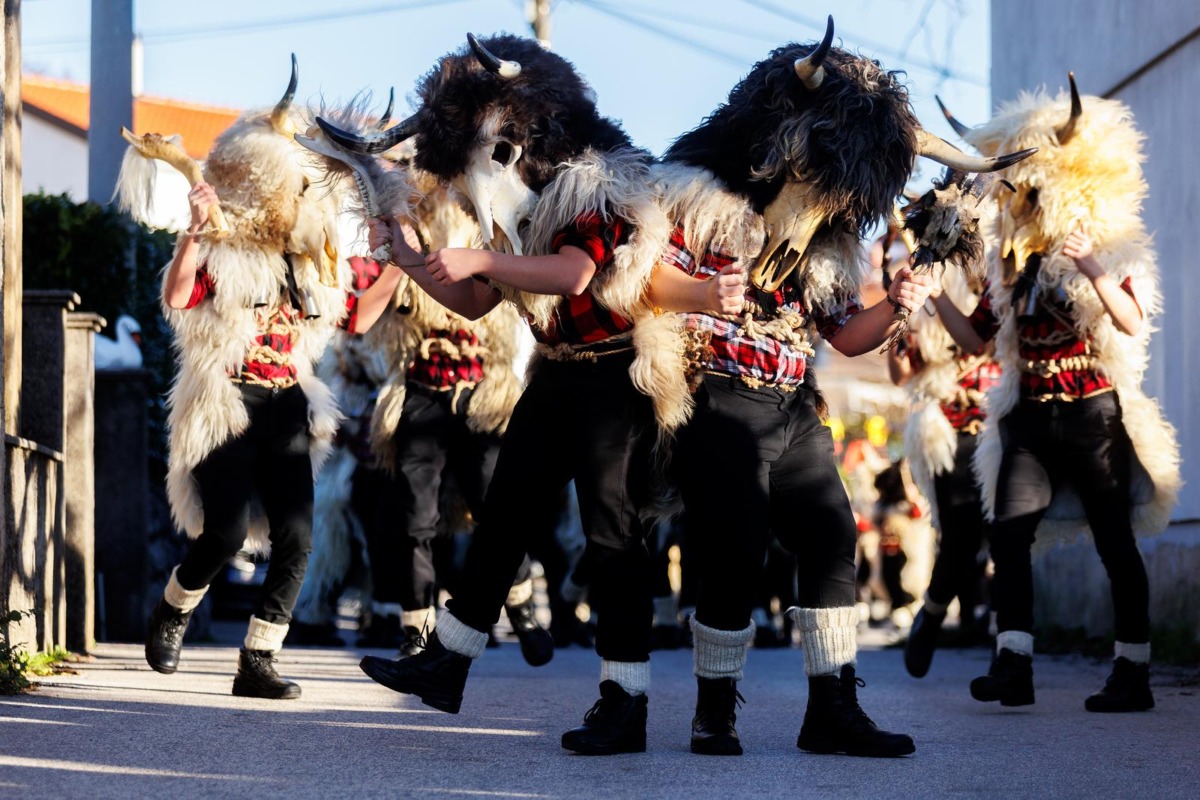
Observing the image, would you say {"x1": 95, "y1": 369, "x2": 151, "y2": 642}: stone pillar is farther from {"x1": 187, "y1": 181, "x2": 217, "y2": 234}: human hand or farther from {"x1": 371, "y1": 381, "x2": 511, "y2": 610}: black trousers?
{"x1": 187, "y1": 181, "x2": 217, "y2": 234}: human hand

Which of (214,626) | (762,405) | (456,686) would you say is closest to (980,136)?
(762,405)

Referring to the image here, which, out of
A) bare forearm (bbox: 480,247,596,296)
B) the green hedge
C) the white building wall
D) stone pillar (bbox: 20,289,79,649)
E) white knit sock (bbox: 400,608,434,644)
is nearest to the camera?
bare forearm (bbox: 480,247,596,296)

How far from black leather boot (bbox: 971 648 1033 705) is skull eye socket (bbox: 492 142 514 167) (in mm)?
2538

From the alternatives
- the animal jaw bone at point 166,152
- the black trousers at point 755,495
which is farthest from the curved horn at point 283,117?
the black trousers at point 755,495

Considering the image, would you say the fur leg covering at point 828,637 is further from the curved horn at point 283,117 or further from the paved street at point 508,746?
the curved horn at point 283,117

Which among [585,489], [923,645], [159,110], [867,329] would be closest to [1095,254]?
[867,329]

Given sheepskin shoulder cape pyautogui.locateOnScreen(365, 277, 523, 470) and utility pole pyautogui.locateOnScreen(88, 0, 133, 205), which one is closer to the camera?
sheepskin shoulder cape pyautogui.locateOnScreen(365, 277, 523, 470)

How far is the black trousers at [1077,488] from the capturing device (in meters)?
5.87

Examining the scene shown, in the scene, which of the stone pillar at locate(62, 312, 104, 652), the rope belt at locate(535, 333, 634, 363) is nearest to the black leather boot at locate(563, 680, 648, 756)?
the rope belt at locate(535, 333, 634, 363)

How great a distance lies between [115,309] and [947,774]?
6246 millimetres

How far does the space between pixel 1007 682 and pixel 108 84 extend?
6.47m

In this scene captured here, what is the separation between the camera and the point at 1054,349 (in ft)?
19.6

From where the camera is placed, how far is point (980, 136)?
6223 mm

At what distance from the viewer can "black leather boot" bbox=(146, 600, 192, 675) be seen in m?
5.77
